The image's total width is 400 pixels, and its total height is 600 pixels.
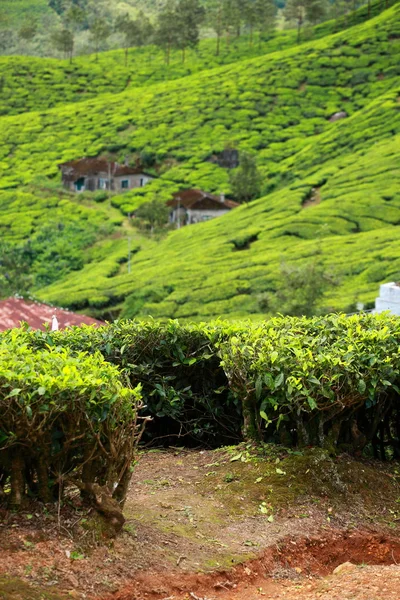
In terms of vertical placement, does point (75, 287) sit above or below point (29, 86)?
below

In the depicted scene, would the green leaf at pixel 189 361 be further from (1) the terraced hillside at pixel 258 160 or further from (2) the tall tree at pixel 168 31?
(2) the tall tree at pixel 168 31

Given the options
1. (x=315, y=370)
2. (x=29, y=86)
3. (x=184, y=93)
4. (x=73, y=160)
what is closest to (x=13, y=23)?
(x=29, y=86)

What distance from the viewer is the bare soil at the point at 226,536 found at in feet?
19.8

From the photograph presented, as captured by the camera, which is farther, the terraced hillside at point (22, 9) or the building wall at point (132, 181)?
the terraced hillside at point (22, 9)

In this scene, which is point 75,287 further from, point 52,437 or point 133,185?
point 52,437

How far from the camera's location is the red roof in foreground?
27.5 metres

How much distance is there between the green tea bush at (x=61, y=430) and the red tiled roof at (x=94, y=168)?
75.9 meters

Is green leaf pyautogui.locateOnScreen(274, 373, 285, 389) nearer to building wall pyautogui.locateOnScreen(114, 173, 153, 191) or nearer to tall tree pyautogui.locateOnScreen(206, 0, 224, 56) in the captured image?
building wall pyautogui.locateOnScreen(114, 173, 153, 191)

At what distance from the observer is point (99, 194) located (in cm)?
7869

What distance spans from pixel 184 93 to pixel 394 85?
72.3 ft

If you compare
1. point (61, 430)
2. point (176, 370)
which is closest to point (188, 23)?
point (176, 370)

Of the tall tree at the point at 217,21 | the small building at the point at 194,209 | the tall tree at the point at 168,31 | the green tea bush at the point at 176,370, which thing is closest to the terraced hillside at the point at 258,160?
the small building at the point at 194,209

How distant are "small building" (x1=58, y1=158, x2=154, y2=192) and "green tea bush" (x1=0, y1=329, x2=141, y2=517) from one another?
75097mm

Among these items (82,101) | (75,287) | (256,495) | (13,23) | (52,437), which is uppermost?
(13,23)
